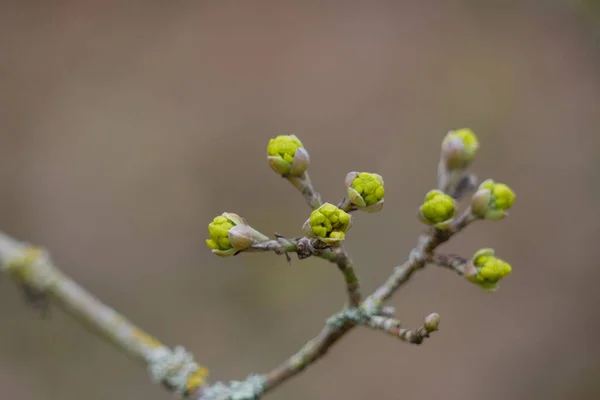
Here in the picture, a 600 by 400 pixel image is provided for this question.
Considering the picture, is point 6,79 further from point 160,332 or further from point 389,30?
point 389,30

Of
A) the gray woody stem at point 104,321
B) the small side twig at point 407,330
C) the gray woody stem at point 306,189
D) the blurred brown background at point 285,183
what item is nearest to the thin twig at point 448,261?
the small side twig at point 407,330

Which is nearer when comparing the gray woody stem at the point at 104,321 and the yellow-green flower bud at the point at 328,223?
the yellow-green flower bud at the point at 328,223

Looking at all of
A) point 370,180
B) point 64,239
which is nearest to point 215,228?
point 370,180

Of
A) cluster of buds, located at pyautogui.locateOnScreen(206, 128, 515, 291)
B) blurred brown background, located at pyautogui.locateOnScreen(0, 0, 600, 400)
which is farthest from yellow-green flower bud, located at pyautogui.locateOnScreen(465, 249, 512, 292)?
blurred brown background, located at pyautogui.locateOnScreen(0, 0, 600, 400)

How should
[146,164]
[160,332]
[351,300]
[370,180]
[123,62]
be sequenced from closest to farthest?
[370,180] < [351,300] < [160,332] < [146,164] < [123,62]

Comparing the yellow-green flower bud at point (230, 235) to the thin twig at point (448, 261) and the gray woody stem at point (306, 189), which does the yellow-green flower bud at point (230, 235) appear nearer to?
the gray woody stem at point (306, 189)

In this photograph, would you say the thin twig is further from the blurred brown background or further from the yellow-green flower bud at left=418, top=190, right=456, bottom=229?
the blurred brown background

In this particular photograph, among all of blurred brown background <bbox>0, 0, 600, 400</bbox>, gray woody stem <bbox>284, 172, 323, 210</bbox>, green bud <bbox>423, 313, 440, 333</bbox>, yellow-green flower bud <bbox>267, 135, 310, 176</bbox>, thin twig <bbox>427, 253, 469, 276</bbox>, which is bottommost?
green bud <bbox>423, 313, 440, 333</bbox>
